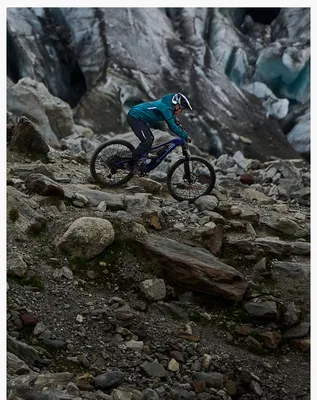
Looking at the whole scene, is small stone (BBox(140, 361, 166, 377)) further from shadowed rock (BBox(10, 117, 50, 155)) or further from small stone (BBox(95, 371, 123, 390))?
shadowed rock (BBox(10, 117, 50, 155))

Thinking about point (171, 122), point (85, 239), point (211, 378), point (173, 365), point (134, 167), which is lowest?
point (211, 378)

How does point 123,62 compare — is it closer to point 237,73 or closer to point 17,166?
point 237,73

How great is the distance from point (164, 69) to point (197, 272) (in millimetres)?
9992

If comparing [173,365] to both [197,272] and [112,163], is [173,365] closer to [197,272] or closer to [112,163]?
[197,272]

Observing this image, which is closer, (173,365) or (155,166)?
(173,365)

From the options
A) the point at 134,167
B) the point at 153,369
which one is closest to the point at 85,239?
the point at 153,369

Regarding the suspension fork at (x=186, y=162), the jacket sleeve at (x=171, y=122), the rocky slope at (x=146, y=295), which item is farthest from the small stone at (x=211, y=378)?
the jacket sleeve at (x=171, y=122)

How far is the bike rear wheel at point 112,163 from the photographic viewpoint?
5496mm

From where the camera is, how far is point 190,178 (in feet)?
18.7

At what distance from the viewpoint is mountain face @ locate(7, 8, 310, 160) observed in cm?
1265

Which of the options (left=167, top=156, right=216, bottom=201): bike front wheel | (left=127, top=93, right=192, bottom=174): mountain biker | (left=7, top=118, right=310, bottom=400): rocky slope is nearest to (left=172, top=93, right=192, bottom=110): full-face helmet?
(left=127, top=93, right=192, bottom=174): mountain biker

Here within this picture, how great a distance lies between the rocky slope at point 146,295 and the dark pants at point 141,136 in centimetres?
49

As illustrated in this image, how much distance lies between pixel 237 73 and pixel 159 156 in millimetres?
14192

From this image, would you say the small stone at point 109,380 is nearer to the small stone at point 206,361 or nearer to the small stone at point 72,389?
the small stone at point 72,389
